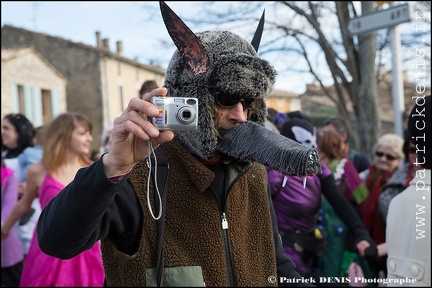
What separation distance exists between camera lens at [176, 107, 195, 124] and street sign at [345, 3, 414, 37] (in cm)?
347

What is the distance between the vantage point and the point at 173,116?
1.40 metres

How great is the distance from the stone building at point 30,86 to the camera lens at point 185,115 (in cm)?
2446

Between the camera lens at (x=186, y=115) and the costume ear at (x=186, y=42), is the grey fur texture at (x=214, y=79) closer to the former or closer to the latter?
the costume ear at (x=186, y=42)

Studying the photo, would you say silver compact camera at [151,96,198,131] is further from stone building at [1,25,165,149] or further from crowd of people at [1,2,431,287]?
stone building at [1,25,165,149]

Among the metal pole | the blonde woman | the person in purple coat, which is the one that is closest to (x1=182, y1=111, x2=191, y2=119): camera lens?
the person in purple coat

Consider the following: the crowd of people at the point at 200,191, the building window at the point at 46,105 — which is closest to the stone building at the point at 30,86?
the building window at the point at 46,105

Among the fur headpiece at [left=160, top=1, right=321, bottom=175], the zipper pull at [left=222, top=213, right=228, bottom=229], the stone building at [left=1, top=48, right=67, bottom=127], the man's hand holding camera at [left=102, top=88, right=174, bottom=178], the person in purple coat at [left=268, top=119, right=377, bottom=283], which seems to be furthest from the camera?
the stone building at [left=1, top=48, right=67, bottom=127]

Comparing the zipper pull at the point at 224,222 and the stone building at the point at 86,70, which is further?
the stone building at the point at 86,70

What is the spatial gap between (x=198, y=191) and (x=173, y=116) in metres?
0.43

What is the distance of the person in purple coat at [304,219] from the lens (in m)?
3.44

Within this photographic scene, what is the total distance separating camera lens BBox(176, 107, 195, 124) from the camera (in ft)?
4.60

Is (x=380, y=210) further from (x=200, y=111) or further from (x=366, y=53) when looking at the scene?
(x=366, y=53)

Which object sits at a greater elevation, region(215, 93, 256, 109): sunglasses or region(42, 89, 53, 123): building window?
region(42, 89, 53, 123): building window

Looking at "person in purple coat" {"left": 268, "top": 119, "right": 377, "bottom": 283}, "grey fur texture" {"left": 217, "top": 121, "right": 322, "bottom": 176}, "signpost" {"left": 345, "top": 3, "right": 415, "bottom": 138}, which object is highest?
"signpost" {"left": 345, "top": 3, "right": 415, "bottom": 138}
